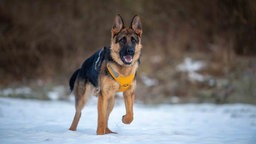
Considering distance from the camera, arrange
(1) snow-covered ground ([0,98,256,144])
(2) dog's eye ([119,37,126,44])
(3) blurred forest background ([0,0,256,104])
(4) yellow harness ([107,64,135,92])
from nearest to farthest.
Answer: (1) snow-covered ground ([0,98,256,144]), (4) yellow harness ([107,64,135,92]), (2) dog's eye ([119,37,126,44]), (3) blurred forest background ([0,0,256,104])

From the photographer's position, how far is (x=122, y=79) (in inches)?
251

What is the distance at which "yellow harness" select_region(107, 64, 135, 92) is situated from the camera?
6379 mm

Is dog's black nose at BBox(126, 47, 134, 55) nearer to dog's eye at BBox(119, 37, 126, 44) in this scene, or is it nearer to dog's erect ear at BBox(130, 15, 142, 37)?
dog's eye at BBox(119, 37, 126, 44)

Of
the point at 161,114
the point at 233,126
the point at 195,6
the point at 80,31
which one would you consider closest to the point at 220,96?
the point at 161,114

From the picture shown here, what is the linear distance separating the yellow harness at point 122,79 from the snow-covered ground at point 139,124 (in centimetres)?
84

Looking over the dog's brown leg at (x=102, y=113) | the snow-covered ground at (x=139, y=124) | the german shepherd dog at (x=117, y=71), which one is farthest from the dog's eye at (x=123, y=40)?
the snow-covered ground at (x=139, y=124)

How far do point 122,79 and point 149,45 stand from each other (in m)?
12.7

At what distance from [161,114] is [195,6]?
34.0 feet

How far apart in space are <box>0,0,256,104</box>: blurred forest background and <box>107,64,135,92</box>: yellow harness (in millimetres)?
7208

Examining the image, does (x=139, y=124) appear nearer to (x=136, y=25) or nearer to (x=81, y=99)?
(x=81, y=99)

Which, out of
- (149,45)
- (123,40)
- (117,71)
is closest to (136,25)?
(123,40)

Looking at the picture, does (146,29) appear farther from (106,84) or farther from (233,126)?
(106,84)

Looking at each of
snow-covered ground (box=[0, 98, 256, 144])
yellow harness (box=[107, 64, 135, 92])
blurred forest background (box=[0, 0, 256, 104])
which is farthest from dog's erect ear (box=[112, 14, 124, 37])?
blurred forest background (box=[0, 0, 256, 104])

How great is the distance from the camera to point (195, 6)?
63.6ft
